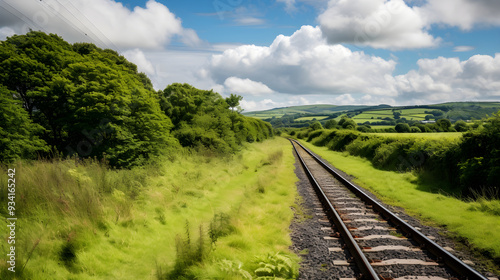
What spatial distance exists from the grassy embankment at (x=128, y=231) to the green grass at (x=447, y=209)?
4.41 m

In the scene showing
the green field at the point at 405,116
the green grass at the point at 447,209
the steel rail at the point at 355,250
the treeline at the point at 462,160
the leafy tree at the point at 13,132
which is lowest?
the green grass at the point at 447,209

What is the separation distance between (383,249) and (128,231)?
632cm

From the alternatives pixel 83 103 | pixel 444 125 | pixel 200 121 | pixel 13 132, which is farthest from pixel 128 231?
pixel 444 125

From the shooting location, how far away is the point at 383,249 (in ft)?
18.8

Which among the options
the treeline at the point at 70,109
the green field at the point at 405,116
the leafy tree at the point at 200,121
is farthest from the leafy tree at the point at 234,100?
the green field at the point at 405,116

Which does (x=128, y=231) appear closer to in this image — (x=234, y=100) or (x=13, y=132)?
(x=13, y=132)

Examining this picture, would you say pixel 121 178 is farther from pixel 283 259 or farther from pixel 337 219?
pixel 337 219

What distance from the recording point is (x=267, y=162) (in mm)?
19609

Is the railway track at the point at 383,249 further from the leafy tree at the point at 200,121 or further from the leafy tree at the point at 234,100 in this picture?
the leafy tree at the point at 234,100

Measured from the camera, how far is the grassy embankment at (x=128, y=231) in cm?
486

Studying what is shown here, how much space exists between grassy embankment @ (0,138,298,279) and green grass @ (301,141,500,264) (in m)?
4.41

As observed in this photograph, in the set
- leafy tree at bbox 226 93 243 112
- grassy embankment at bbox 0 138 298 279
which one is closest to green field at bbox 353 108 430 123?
leafy tree at bbox 226 93 243 112

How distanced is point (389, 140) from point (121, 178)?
65.5 ft

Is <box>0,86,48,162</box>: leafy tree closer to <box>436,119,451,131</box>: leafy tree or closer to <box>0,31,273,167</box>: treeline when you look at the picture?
<box>0,31,273,167</box>: treeline
